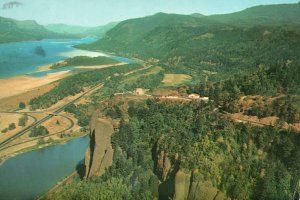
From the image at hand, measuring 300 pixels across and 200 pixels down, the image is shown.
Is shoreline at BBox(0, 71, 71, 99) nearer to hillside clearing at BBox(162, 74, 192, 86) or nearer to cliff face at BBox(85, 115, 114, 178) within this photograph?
hillside clearing at BBox(162, 74, 192, 86)

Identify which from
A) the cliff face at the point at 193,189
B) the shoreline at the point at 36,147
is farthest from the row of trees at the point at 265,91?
the shoreline at the point at 36,147

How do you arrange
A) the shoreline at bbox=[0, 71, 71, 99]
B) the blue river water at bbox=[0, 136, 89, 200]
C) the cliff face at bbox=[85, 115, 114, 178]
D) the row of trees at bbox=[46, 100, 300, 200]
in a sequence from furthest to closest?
the shoreline at bbox=[0, 71, 71, 99] → the blue river water at bbox=[0, 136, 89, 200] → the cliff face at bbox=[85, 115, 114, 178] → the row of trees at bbox=[46, 100, 300, 200]

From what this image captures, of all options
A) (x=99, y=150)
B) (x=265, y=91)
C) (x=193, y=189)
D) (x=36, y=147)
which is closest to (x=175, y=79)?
(x=36, y=147)

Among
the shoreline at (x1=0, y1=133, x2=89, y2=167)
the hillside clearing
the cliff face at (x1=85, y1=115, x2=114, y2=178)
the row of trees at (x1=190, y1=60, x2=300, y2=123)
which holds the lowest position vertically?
the shoreline at (x1=0, y1=133, x2=89, y2=167)

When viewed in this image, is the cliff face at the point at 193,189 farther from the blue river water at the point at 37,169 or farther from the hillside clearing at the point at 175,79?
the hillside clearing at the point at 175,79

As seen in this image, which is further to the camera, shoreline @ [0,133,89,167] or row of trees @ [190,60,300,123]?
shoreline @ [0,133,89,167]

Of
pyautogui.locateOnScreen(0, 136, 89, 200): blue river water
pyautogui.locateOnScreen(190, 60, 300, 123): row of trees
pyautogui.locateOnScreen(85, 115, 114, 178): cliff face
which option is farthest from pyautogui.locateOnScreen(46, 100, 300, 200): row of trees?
pyautogui.locateOnScreen(0, 136, 89, 200): blue river water
